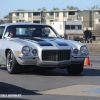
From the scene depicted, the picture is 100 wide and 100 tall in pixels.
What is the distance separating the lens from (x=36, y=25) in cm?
1323

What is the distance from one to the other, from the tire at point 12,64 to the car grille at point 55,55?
0.88m

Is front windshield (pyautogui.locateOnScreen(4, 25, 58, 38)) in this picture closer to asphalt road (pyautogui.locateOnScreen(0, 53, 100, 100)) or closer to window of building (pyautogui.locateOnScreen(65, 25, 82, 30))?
asphalt road (pyautogui.locateOnScreen(0, 53, 100, 100))

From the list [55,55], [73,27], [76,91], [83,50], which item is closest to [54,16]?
[73,27]

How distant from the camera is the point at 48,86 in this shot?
980cm

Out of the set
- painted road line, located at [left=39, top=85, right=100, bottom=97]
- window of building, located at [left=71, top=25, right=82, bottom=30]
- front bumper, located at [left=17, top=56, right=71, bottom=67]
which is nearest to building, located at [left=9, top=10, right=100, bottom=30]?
window of building, located at [left=71, top=25, right=82, bottom=30]

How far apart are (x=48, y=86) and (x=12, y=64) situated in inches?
87.2

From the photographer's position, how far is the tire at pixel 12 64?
38.1ft

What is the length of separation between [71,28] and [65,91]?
1705 inches

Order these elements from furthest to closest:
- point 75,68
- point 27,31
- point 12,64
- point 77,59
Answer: point 27,31
point 75,68
point 12,64
point 77,59

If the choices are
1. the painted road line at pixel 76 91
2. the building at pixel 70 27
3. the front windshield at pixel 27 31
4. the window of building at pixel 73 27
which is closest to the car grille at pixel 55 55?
the front windshield at pixel 27 31

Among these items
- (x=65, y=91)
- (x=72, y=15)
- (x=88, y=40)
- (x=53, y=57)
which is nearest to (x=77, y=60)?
(x=53, y=57)

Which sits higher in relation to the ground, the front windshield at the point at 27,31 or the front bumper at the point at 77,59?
the front windshield at the point at 27,31

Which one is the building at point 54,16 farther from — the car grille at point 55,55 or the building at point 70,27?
Result: the car grille at point 55,55

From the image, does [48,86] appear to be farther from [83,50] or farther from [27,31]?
[27,31]
